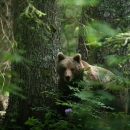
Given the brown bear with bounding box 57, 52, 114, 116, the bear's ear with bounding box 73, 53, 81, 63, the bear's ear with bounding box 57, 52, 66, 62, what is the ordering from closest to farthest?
Result: the bear's ear with bounding box 57, 52, 66, 62 < the brown bear with bounding box 57, 52, 114, 116 < the bear's ear with bounding box 73, 53, 81, 63

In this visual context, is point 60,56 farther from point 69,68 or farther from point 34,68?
Answer: point 34,68

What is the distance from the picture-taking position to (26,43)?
679cm

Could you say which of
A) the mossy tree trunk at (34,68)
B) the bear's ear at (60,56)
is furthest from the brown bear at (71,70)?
the mossy tree trunk at (34,68)

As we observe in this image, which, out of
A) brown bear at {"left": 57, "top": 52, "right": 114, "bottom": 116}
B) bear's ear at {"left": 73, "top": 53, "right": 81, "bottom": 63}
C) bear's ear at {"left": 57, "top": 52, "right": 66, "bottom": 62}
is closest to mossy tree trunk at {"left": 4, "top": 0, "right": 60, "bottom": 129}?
bear's ear at {"left": 57, "top": 52, "right": 66, "bottom": 62}

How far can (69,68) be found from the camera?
25.3 feet

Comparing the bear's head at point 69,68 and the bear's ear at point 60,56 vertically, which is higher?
the bear's ear at point 60,56

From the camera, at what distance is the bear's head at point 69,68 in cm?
744

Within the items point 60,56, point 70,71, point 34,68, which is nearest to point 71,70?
point 70,71

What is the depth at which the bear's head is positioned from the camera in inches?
293

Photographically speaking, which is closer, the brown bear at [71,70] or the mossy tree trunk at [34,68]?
the mossy tree trunk at [34,68]

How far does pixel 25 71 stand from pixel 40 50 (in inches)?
20.0

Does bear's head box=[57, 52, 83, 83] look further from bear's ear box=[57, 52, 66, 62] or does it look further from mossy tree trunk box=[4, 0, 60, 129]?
mossy tree trunk box=[4, 0, 60, 129]

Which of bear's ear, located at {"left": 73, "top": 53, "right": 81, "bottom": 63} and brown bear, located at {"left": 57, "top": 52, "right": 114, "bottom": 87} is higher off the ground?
bear's ear, located at {"left": 73, "top": 53, "right": 81, "bottom": 63}

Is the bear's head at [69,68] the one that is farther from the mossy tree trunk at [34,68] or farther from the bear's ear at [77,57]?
the mossy tree trunk at [34,68]
